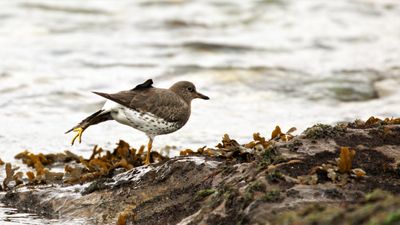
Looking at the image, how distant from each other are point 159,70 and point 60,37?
10.9 feet

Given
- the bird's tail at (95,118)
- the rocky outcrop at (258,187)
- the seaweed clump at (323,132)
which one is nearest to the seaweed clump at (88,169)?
the rocky outcrop at (258,187)

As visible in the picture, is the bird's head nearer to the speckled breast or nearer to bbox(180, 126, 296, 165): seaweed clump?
the speckled breast

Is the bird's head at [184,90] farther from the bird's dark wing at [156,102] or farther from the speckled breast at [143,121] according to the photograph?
the speckled breast at [143,121]

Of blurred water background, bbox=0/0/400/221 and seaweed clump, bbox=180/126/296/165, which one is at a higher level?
blurred water background, bbox=0/0/400/221

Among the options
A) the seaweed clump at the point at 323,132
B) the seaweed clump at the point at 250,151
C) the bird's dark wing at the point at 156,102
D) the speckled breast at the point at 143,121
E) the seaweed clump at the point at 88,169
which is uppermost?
the bird's dark wing at the point at 156,102

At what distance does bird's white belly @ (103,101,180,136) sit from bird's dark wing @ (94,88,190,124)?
0.04m

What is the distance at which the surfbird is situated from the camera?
633 cm

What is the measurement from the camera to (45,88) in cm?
1155

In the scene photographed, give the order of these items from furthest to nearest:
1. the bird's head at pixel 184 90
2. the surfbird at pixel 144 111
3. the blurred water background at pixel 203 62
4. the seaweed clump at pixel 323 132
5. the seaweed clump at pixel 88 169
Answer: the blurred water background at pixel 203 62 < the bird's head at pixel 184 90 < the surfbird at pixel 144 111 < the seaweed clump at pixel 88 169 < the seaweed clump at pixel 323 132

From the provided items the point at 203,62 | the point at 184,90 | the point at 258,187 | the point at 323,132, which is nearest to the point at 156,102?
the point at 184,90

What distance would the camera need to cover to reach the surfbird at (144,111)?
6.33 m

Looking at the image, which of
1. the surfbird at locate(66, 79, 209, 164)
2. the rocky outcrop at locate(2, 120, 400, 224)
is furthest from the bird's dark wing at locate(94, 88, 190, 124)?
the rocky outcrop at locate(2, 120, 400, 224)

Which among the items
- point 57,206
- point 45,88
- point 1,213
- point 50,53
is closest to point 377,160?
point 57,206

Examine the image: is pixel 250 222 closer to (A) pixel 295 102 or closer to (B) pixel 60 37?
(A) pixel 295 102
